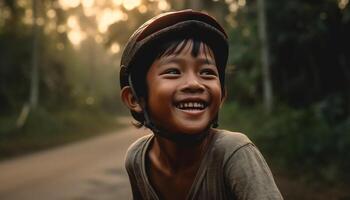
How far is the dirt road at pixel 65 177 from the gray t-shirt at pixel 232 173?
669cm

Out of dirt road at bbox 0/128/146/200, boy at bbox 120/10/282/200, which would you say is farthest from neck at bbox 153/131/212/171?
dirt road at bbox 0/128/146/200

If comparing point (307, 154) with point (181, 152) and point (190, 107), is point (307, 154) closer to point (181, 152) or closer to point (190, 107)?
point (181, 152)

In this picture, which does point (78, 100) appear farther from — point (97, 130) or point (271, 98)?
point (271, 98)

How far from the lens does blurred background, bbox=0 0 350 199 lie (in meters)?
9.73

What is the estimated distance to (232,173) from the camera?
156 cm

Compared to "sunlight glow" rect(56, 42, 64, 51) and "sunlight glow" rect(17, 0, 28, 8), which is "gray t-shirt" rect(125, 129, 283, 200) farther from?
"sunlight glow" rect(56, 42, 64, 51)

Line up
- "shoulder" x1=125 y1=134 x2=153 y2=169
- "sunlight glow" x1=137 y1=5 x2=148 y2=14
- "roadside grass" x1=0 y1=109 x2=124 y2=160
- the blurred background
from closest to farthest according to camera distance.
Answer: "shoulder" x1=125 y1=134 x2=153 y2=169 → the blurred background → "roadside grass" x1=0 y1=109 x2=124 y2=160 → "sunlight glow" x1=137 y1=5 x2=148 y2=14

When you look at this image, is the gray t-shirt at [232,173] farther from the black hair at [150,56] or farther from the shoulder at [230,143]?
the black hair at [150,56]

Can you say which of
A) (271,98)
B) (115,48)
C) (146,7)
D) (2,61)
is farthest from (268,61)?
(2,61)

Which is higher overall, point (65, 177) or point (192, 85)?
point (192, 85)

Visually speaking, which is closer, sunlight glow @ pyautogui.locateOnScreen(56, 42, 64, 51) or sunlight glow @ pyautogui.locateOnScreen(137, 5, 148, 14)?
sunlight glow @ pyautogui.locateOnScreen(137, 5, 148, 14)

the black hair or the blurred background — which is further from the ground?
the black hair

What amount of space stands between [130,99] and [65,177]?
30.3ft

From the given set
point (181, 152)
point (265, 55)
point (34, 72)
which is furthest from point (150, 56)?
point (34, 72)
